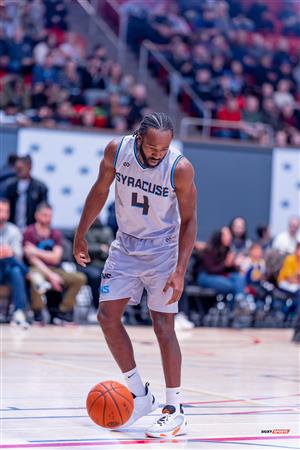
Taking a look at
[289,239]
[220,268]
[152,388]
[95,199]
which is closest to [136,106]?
[289,239]

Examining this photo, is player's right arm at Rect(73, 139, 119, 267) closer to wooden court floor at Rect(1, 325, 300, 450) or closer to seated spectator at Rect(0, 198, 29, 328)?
wooden court floor at Rect(1, 325, 300, 450)

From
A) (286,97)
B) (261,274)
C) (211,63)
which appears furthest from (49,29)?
(261,274)

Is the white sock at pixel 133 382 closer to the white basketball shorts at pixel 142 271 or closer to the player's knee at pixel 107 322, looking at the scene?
the player's knee at pixel 107 322

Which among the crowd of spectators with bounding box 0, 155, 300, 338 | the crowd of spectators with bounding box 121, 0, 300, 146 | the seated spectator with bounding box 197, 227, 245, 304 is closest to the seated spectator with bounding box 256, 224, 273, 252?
the crowd of spectators with bounding box 0, 155, 300, 338

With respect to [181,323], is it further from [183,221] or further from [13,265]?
[183,221]

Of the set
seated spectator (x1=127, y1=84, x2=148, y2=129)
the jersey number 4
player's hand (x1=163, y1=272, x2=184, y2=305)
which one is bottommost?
player's hand (x1=163, y1=272, x2=184, y2=305)

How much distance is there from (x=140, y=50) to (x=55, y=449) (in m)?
16.6

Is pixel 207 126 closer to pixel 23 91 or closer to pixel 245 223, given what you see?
pixel 245 223

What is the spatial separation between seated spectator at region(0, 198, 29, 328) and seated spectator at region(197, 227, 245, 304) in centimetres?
306

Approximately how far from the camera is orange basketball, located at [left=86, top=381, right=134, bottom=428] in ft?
20.2

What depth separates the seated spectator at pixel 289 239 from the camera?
16.6 metres

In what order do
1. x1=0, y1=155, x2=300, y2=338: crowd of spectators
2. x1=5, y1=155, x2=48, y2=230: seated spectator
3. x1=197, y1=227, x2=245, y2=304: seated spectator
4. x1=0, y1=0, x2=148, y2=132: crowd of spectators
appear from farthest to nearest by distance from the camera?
x1=0, y1=0, x2=148, y2=132: crowd of spectators, x1=197, y1=227, x2=245, y2=304: seated spectator, x1=5, y1=155, x2=48, y2=230: seated spectator, x1=0, y1=155, x2=300, y2=338: crowd of spectators

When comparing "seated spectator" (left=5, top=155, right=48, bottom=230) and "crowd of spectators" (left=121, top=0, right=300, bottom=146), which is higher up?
"crowd of spectators" (left=121, top=0, right=300, bottom=146)

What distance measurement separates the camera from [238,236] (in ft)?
53.2
